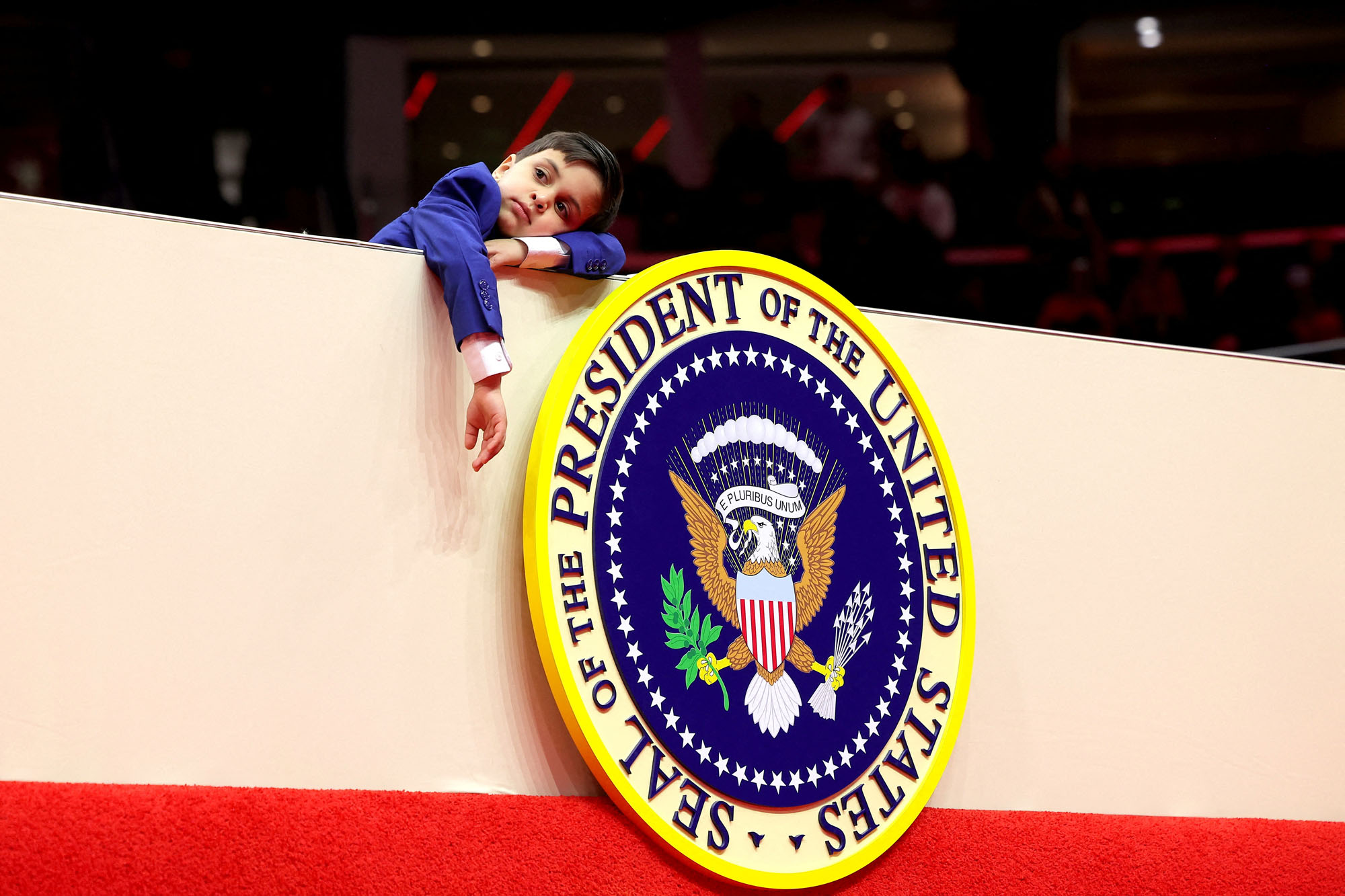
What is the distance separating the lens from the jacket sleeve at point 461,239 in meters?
1.27

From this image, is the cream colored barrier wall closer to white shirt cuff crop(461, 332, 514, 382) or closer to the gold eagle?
white shirt cuff crop(461, 332, 514, 382)

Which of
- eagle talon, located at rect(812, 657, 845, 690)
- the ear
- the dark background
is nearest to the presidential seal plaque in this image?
eagle talon, located at rect(812, 657, 845, 690)

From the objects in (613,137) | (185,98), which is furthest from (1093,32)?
(185,98)

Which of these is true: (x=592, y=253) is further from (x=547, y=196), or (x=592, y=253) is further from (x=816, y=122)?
(x=816, y=122)

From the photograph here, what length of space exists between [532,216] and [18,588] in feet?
2.46

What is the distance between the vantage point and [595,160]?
60.3 inches

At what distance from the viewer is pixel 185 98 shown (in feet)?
12.6

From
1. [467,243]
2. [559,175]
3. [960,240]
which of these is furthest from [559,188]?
[960,240]

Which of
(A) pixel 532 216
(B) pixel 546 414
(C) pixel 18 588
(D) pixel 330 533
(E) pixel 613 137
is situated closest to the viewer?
(C) pixel 18 588

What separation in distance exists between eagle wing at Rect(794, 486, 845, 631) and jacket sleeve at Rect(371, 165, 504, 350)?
18.8 inches

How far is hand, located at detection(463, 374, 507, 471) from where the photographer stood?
126 centimetres

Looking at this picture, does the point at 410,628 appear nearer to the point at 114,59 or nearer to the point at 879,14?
the point at 114,59

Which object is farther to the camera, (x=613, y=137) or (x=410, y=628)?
(x=613, y=137)

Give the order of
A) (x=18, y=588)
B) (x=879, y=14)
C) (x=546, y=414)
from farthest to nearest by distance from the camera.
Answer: (x=879, y=14) < (x=546, y=414) < (x=18, y=588)
